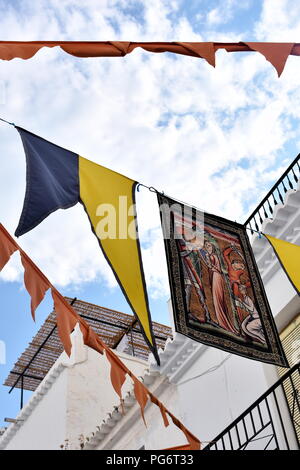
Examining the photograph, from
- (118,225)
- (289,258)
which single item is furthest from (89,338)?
(289,258)

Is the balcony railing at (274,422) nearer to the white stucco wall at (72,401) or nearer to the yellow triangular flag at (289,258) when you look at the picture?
the yellow triangular flag at (289,258)

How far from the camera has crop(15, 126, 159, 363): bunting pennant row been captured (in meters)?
6.14

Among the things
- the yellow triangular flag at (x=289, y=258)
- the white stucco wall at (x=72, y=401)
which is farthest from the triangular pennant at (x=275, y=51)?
the white stucco wall at (x=72, y=401)

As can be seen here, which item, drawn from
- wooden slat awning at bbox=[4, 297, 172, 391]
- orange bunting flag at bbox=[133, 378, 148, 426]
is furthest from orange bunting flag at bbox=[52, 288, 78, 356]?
wooden slat awning at bbox=[4, 297, 172, 391]

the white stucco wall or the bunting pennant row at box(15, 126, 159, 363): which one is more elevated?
the white stucco wall

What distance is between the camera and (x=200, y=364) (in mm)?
10734

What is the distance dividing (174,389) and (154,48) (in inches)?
254

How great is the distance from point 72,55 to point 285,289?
14.3 ft

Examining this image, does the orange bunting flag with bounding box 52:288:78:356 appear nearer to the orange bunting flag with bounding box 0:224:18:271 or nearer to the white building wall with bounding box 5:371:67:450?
the orange bunting flag with bounding box 0:224:18:271

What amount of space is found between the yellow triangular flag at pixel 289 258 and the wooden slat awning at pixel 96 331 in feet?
28.7

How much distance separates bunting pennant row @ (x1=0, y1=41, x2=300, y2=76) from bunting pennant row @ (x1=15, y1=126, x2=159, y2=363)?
79 cm

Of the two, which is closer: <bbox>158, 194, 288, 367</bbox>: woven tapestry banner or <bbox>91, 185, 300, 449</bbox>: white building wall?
<bbox>158, 194, 288, 367</bbox>: woven tapestry banner
